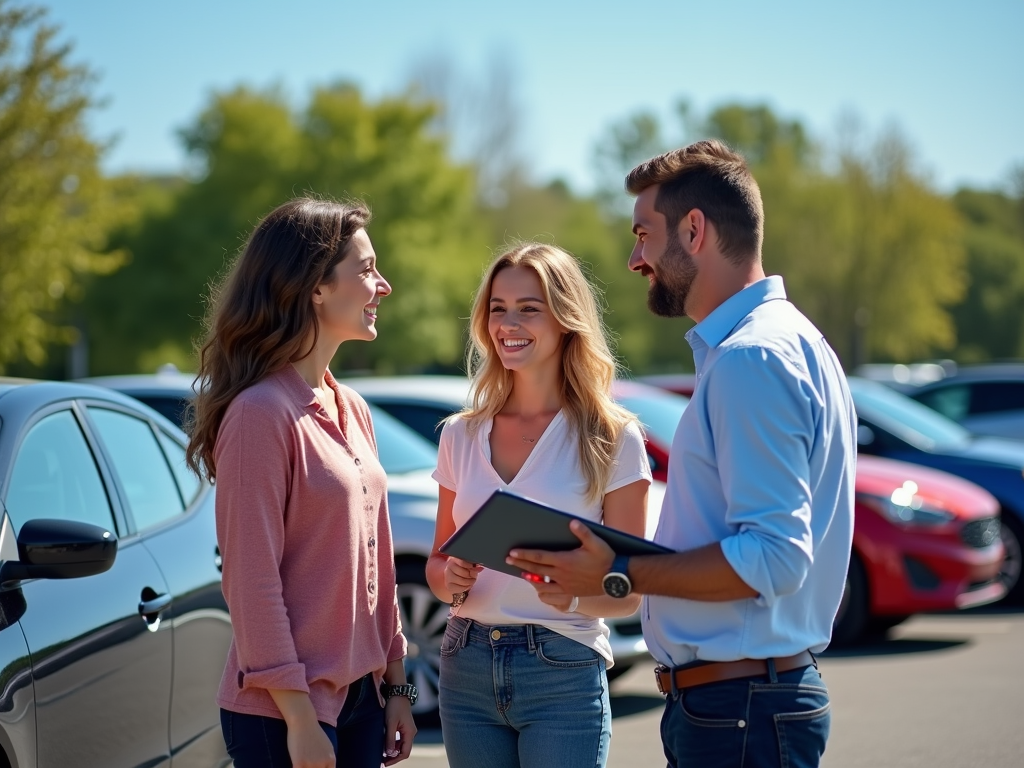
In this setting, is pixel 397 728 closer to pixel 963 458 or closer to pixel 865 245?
pixel 963 458

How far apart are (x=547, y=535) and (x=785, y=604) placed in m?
0.51

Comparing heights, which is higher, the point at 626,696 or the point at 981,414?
the point at 981,414

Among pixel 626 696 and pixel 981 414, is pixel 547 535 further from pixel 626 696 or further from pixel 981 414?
pixel 981 414

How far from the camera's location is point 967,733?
21.2ft

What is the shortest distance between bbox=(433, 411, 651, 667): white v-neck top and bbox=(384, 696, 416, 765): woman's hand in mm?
302

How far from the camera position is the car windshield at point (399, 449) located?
737 cm

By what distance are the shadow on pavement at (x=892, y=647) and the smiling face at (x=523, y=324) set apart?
225 inches

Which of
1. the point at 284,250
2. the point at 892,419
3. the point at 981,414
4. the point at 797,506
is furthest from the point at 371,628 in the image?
the point at 981,414

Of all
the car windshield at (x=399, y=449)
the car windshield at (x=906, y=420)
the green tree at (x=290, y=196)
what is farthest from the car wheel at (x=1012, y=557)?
the green tree at (x=290, y=196)

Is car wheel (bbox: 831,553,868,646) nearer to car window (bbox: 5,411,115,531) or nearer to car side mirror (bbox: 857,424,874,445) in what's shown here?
car side mirror (bbox: 857,424,874,445)

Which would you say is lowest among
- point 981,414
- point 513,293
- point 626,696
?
point 626,696

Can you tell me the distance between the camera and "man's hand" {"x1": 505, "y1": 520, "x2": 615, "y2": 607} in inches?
102

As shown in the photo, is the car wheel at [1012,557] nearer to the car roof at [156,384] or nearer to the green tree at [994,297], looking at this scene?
the car roof at [156,384]

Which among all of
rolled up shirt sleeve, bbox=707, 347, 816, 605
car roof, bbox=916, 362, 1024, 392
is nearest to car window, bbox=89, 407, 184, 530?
rolled up shirt sleeve, bbox=707, 347, 816, 605
